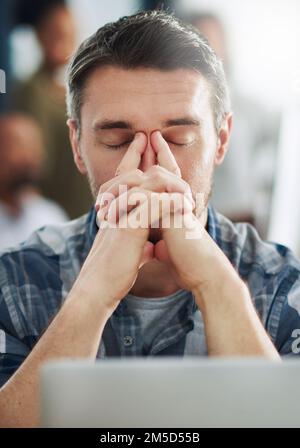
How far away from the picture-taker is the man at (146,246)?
112 cm

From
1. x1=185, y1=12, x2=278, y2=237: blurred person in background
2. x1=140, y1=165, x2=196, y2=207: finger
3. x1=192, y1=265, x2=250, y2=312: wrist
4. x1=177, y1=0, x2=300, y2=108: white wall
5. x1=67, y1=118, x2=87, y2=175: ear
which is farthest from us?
x1=177, y1=0, x2=300, y2=108: white wall

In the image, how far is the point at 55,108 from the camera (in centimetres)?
298

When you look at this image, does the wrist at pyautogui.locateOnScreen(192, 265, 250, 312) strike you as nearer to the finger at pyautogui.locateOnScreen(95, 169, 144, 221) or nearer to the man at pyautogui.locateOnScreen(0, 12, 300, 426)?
the man at pyautogui.locateOnScreen(0, 12, 300, 426)

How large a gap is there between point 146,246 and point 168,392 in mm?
606

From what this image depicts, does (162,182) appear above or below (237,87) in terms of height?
below

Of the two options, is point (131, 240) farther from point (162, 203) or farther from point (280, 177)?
point (280, 177)

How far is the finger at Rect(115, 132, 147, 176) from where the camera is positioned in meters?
1.26

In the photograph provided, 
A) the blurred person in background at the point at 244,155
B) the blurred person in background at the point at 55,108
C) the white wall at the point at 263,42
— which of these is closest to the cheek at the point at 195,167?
the blurred person in background at the point at 244,155

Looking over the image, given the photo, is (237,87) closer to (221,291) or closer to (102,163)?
(102,163)

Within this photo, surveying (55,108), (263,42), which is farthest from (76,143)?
(263,42)

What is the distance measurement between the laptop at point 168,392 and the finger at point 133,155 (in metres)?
0.63

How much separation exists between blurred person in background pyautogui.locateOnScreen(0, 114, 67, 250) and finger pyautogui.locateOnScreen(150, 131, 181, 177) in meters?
1.74

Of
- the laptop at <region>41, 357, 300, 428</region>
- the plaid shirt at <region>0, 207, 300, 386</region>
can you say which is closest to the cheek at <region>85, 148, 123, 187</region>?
the plaid shirt at <region>0, 207, 300, 386</region>

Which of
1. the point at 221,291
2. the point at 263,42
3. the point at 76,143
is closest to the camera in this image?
the point at 221,291
